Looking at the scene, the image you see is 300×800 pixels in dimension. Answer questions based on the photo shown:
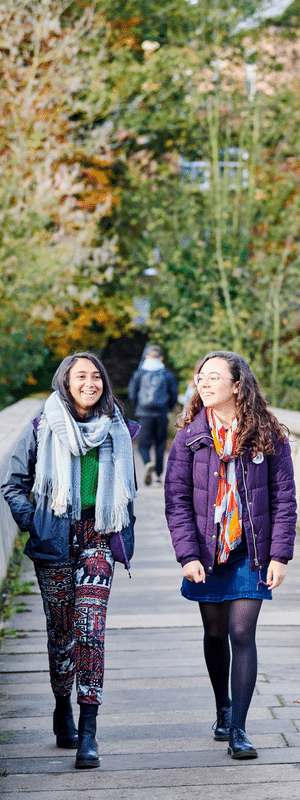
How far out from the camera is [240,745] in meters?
3.94

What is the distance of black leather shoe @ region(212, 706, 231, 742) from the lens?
167 inches

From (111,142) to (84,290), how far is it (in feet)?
11.3

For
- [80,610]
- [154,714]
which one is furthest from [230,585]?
[154,714]

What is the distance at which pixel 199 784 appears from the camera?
147 inches

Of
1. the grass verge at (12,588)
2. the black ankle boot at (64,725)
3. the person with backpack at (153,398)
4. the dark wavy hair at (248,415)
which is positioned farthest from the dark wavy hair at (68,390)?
the person with backpack at (153,398)

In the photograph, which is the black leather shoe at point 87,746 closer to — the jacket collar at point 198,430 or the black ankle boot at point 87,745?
the black ankle boot at point 87,745

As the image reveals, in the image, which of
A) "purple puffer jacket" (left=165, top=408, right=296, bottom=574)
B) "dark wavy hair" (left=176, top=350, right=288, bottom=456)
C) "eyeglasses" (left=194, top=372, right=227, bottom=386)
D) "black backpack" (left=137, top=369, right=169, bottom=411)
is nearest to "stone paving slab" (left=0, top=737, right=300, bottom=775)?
"purple puffer jacket" (left=165, top=408, right=296, bottom=574)

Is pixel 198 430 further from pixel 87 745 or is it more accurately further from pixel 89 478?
pixel 87 745

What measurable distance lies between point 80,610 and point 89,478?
1.67ft

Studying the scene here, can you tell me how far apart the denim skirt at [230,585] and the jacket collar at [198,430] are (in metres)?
0.48

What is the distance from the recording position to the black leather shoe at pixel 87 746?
3.92 metres

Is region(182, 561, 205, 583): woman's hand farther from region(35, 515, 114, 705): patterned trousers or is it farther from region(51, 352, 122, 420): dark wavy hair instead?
region(51, 352, 122, 420): dark wavy hair

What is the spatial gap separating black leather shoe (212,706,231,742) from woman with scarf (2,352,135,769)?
548mm

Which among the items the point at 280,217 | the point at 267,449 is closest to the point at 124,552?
the point at 267,449
